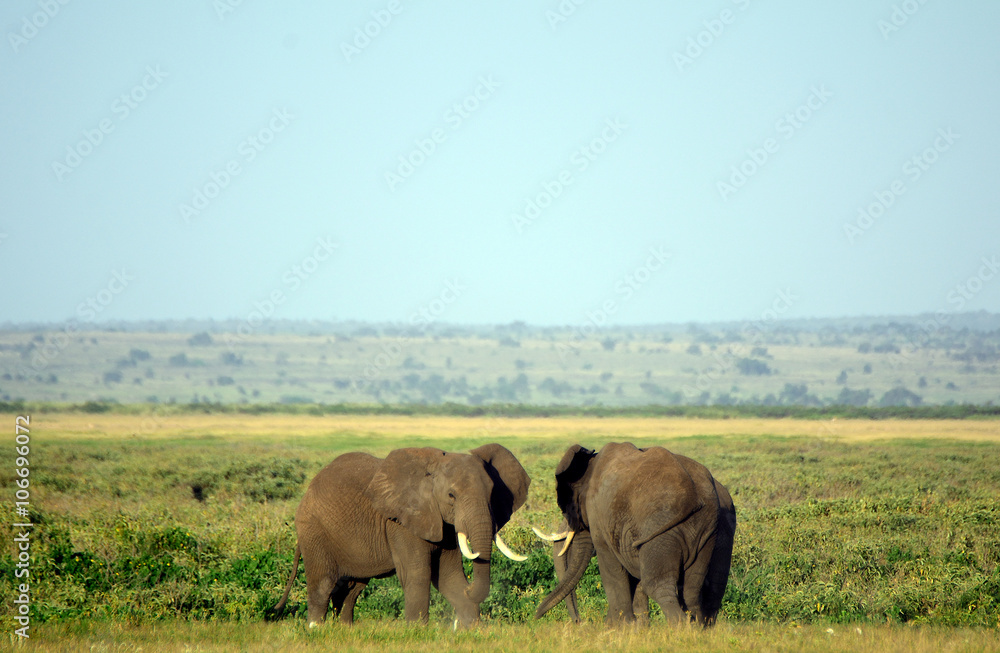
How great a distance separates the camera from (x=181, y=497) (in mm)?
25828

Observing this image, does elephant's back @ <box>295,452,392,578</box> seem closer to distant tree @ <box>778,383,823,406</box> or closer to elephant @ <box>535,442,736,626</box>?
elephant @ <box>535,442,736,626</box>

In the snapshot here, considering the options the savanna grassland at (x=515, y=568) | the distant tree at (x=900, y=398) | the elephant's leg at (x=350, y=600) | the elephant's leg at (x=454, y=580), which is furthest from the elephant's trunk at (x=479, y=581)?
the distant tree at (x=900, y=398)

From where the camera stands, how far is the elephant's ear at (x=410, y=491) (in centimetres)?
1075

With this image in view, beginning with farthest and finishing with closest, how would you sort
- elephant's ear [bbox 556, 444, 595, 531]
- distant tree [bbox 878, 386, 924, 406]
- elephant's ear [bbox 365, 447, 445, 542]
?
distant tree [bbox 878, 386, 924, 406] → elephant's ear [bbox 556, 444, 595, 531] → elephant's ear [bbox 365, 447, 445, 542]

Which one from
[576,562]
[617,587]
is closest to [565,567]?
[576,562]

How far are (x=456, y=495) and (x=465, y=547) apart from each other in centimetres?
62

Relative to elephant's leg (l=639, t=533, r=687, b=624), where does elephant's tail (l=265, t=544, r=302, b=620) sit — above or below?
below

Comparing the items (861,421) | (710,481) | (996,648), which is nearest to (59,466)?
(710,481)

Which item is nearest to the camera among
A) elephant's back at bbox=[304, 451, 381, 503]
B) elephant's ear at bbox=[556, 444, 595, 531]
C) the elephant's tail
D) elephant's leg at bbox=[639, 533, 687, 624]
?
elephant's leg at bbox=[639, 533, 687, 624]

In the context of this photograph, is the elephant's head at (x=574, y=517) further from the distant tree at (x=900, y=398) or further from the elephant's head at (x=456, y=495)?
the distant tree at (x=900, y=398)

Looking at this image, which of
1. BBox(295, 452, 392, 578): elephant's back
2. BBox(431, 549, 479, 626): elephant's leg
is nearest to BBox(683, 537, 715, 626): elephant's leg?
BBox(431, 549, 479, 626): elephant's leg

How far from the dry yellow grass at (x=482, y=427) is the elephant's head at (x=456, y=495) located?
154 feet

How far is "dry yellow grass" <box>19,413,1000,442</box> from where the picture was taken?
5984 cm

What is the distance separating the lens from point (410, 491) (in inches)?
433
